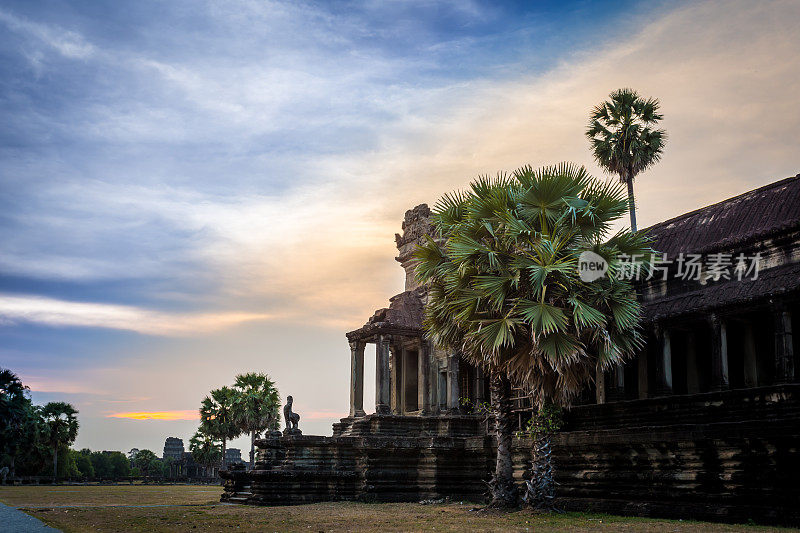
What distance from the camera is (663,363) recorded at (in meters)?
22.0

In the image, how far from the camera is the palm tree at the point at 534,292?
1870 centimetres

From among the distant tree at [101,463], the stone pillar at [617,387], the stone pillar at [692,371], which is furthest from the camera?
the distant tree at [101,463]

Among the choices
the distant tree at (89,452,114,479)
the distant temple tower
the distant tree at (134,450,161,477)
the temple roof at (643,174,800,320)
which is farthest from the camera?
the distant temple tower

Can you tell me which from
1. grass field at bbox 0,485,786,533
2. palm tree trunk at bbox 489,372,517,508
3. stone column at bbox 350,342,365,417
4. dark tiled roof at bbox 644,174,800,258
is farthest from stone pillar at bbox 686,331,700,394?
stone column at bbox 350,342,365,417

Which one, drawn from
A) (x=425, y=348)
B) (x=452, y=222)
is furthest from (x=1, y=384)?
(x=452, y=222)

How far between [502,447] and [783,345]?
24.5 ft

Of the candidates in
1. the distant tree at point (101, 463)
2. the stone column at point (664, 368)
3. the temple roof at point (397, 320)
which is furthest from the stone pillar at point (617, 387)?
the distant tree at point (101, 463)

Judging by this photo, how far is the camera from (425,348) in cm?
3052

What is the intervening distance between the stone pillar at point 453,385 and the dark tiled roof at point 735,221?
896 centimetres

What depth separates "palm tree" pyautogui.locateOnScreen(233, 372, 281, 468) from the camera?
54.7 m

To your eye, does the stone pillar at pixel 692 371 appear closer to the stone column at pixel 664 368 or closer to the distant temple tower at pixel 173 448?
the stone column at pixel 664 368

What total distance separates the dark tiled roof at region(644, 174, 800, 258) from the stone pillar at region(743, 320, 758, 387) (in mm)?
2643

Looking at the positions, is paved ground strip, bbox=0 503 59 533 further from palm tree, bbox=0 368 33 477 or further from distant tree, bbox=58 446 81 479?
distant tree, bbox=58 446 81 479

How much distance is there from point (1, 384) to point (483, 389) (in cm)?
2981
